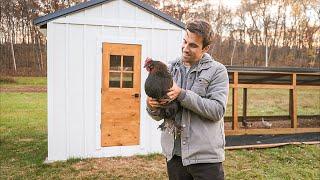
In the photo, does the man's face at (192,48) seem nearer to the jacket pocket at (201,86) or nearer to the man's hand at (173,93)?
the jacket pocket at (201,86)

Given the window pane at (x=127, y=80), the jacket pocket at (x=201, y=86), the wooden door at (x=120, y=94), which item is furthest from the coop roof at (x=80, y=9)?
the jacket pocket at (x=201, y=86)

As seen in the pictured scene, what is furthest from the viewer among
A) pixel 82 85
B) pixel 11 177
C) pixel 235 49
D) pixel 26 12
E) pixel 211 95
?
pixel 235 49

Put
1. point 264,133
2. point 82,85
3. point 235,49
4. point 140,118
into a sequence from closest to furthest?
point 82,85 → point 140,118 → point 264,133 → point 235,49

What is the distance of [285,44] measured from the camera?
3662cm

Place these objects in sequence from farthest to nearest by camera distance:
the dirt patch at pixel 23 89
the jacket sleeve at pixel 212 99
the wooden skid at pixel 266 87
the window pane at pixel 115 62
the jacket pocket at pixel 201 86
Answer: the dirt patch at pixel 23 89 < the wooden skid at pixel 266 87 < the window pane at pixel 115 62 < the jacket pocket at pixel 201 86 < the jacket sleeve at pixel 212 99

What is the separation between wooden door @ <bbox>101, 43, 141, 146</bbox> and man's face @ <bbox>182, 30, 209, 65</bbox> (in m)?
4.91

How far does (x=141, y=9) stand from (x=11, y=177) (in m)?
3.95

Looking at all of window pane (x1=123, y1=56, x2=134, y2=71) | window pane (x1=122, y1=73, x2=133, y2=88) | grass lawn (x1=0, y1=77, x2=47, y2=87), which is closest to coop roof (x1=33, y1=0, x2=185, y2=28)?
window pane (x1=123, y1=56, x2=134, y2=71)

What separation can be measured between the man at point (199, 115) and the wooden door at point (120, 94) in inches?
192

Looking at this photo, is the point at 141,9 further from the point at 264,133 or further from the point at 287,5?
the point at 287,5

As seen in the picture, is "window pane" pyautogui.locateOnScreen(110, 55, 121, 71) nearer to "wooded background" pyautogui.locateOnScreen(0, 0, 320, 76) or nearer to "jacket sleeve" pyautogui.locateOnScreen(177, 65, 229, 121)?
"jacket sleeve" pyautogui.locateOnScreen(177, 65, 229, 121)

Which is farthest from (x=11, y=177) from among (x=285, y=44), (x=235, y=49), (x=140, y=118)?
(x=285, y=44)

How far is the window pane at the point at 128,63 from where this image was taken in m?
7.17

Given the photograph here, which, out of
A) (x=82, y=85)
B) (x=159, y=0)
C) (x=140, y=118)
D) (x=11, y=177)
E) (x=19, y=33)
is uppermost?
(x=159, y=0)
